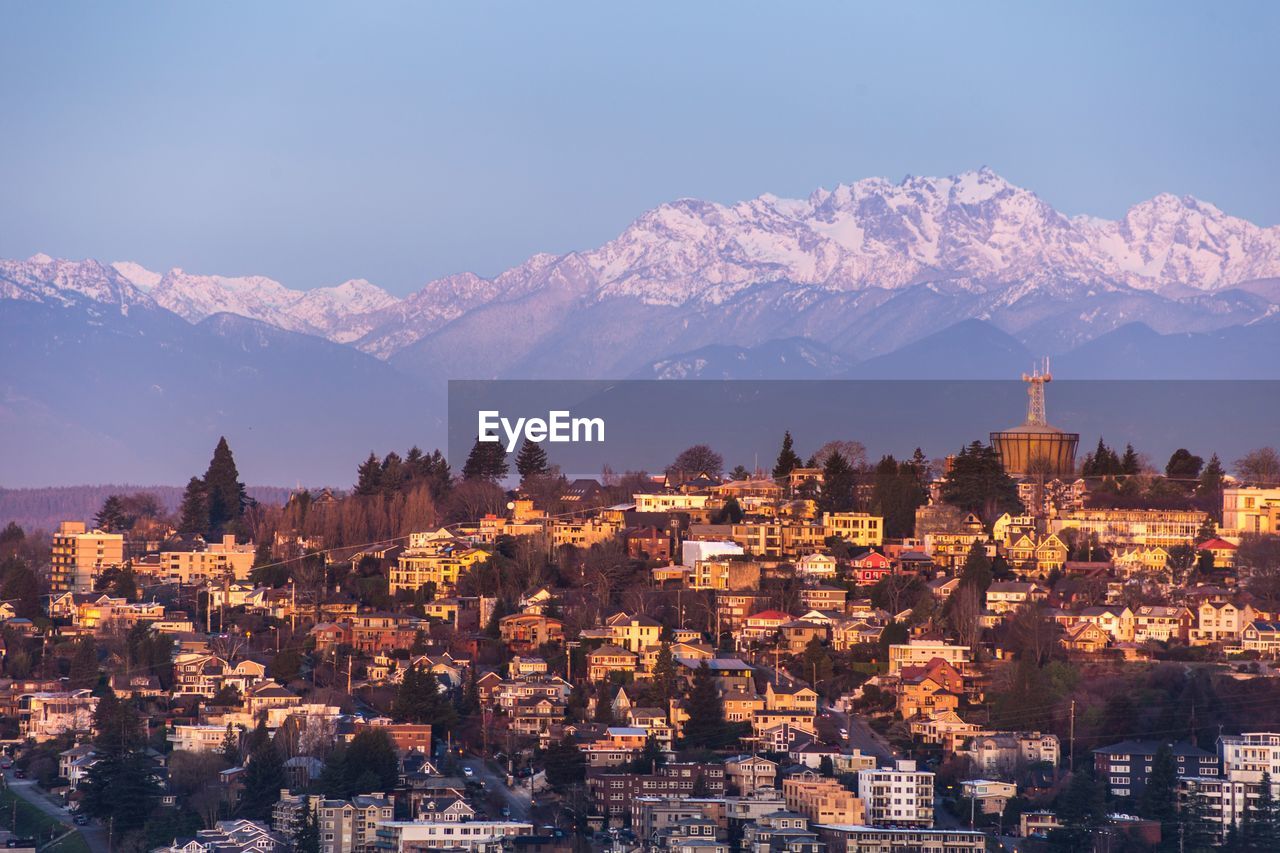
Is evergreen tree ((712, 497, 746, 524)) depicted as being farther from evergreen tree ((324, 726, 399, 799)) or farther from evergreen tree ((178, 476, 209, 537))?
evergreen tree ((324, 726, 399, 799))

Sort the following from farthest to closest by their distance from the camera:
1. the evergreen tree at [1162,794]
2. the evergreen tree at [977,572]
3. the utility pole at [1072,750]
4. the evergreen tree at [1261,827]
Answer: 1. the evergreen tree at [977,572]
2. the utility pole at [1072,750]
3. the evergreen tree at [1162,794]
4. the evergreen tree at [1261,827]

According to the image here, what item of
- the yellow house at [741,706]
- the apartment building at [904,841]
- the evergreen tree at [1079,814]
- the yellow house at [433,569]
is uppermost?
the yellow house at [433,569]

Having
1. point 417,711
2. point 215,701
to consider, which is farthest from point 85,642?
point 417,711

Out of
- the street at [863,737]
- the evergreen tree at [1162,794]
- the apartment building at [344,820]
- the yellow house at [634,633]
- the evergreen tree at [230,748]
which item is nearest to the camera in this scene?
the apartment building at [344,820]

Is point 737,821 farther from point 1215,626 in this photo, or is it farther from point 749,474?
point 749,474

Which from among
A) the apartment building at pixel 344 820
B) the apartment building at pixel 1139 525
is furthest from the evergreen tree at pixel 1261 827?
the apartment building at pixel 1139 525

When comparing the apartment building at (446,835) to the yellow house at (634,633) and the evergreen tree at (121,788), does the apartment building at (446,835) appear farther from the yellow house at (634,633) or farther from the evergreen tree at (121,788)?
the yellow house at (634,633)

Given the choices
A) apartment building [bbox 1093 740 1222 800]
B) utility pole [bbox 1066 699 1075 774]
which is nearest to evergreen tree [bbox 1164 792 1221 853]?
apartment building [bbox 1093 740 1222 800]

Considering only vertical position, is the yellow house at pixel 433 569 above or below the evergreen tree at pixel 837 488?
below
